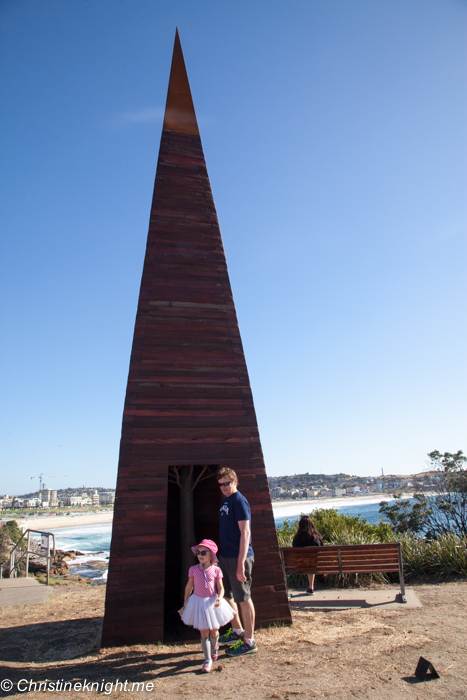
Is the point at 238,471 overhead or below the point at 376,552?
overhead

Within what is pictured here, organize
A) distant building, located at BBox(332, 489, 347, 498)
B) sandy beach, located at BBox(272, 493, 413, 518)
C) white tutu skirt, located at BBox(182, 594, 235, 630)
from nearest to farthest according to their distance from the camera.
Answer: white tutu skirt, located at BBox(182, 594, 235, 630) < sandy beach, located at BBox(272, 493, 413, 518) < distant building, located at BBox(332, 489, 347, 498)

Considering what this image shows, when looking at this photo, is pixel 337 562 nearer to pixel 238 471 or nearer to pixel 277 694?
pixel 238 471

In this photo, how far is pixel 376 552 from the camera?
6871 millimetres

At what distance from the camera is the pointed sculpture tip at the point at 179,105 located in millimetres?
7559

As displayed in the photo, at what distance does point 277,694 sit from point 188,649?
1.63 m

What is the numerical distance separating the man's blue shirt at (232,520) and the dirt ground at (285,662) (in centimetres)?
100

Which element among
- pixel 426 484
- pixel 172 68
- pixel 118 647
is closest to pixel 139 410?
pixel 118 647

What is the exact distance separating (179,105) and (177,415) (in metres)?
5.84

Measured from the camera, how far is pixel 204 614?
12.4ft

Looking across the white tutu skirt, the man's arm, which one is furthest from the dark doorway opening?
the white tutu skirt

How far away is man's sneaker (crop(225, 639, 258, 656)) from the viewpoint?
4159 millimetres

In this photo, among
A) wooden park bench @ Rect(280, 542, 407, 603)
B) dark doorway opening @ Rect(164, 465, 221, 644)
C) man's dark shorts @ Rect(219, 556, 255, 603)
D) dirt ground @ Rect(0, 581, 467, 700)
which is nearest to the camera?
dirt ground @ Rect(0, 581, 467, 700)

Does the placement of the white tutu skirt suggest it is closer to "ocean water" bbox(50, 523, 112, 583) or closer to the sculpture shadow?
the sculpture shadow

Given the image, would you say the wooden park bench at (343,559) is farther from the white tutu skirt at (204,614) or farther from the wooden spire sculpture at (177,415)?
the white tutu skirt at (204,614)
